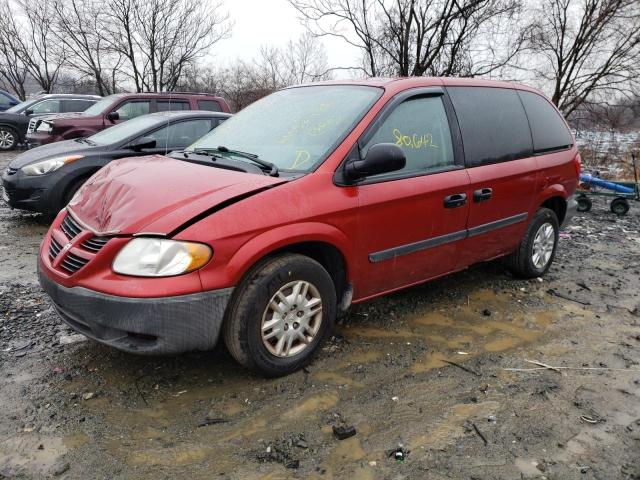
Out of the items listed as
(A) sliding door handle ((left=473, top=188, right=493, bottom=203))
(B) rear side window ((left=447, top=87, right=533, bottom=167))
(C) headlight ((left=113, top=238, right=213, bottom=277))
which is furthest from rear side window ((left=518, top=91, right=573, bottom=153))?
(C) headlight ((left=113, top=238, right=213, bottom=277))

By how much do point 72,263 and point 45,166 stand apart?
4.05 m

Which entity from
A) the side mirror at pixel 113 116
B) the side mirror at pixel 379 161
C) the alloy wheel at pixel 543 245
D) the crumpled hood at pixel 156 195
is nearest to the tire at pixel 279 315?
the crumpled hood at pixel 156 195

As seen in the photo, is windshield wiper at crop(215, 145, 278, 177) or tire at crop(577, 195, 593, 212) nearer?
windshield wiper at crop(215, 145, 278, 177)

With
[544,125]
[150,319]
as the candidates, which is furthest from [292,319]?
[544,125]

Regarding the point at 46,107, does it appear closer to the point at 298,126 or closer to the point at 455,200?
the point at 298,126

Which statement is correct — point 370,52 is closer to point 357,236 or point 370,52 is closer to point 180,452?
point 357,236

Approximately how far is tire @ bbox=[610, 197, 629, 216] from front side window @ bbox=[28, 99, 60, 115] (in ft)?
48.7

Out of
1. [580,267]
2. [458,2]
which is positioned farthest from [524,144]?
[458,2]

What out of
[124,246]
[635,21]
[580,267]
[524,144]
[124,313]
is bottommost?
[580,267]

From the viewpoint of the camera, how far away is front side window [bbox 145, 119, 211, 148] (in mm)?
6774

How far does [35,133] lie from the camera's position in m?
9.62

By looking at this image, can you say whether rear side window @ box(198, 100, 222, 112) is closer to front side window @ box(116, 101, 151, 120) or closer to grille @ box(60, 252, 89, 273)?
front side window @ box(116, 101, 151, 120)

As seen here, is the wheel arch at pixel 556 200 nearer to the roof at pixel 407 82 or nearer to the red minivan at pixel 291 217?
the red minivan at pixel 291 217

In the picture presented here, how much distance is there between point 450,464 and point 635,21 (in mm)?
18700
